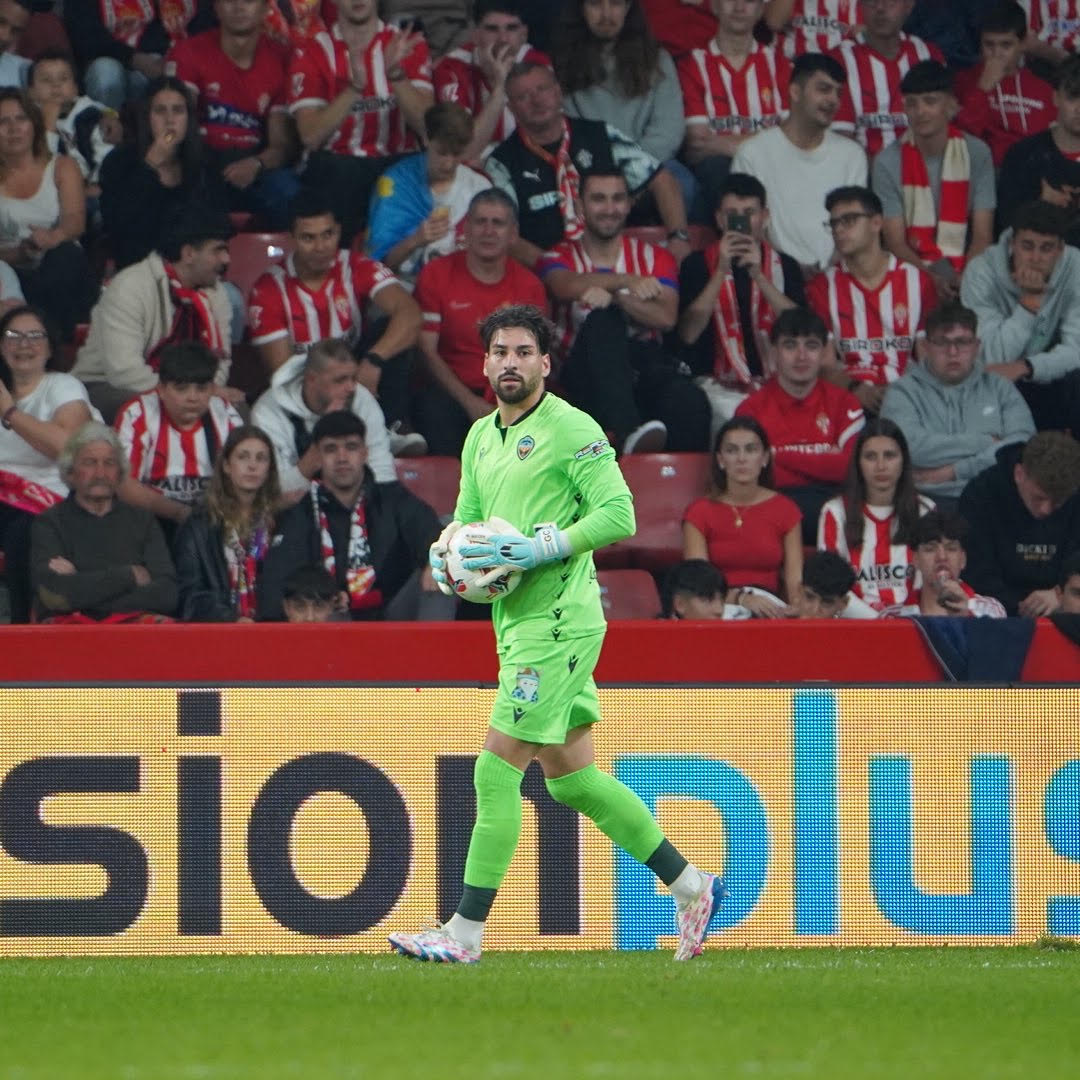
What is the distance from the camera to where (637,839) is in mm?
6965

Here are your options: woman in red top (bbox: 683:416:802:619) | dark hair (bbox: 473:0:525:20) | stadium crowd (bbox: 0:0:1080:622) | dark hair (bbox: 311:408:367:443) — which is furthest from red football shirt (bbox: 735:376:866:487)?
dark hair (bbox: 473:0:525:20)

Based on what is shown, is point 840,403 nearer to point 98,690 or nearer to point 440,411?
point 440,411

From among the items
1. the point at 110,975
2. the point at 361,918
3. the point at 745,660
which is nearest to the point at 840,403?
the point at 745,660

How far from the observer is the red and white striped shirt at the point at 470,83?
12828mm

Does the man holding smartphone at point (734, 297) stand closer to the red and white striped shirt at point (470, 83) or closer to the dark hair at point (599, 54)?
the dark hair at point (599, 54)

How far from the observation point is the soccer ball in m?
6.58

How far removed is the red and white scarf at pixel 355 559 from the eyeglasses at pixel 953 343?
3.24 m

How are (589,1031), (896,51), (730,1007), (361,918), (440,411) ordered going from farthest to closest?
(896,51), (440,411), (361,918), (730,1007), (589,1031)

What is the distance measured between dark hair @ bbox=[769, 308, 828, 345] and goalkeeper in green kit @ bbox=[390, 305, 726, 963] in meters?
4.58

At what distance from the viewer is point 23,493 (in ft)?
34.1

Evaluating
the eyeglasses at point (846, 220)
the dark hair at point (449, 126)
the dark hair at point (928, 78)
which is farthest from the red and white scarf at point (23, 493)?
the dark hair at point (928, 78)

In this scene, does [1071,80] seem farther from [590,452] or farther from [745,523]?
[590,452]

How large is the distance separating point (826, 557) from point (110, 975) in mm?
3963

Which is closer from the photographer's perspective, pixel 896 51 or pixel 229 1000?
pixel 229 1000
